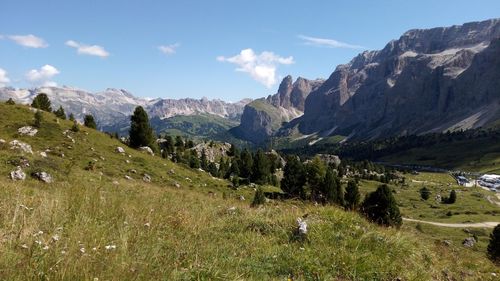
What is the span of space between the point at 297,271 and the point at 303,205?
7.42m

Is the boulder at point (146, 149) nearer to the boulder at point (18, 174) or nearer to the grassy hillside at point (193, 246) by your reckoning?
the boulder at point (18, 174)

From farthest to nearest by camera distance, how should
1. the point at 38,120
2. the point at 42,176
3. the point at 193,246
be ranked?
the point at 38,120, the point at 42,176, the point at 193,246

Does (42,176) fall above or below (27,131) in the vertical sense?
below

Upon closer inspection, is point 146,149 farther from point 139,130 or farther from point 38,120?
point 38,120

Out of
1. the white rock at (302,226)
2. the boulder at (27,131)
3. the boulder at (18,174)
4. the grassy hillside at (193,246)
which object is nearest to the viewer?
the grassy hillside at (193,246)

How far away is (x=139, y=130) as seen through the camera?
71125 mm

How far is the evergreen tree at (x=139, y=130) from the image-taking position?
70625 mm

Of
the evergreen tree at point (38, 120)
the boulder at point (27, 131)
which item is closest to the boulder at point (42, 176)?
the boulder at point (27, 131)

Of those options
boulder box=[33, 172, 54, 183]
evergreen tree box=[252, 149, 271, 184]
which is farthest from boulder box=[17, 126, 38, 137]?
evergreen tree box=[252, 149, 271, 184]

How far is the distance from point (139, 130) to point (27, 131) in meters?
20.1

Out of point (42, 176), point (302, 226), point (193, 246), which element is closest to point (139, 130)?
point (42, 176)

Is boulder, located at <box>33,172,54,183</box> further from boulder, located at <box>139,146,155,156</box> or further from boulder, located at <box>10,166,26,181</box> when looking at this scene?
boulder, located at <box>139,146,155,156</box>

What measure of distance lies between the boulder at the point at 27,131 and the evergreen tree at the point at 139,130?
18.0m

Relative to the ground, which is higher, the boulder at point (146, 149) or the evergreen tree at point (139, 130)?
the evergreen tree at point (139, 130)
